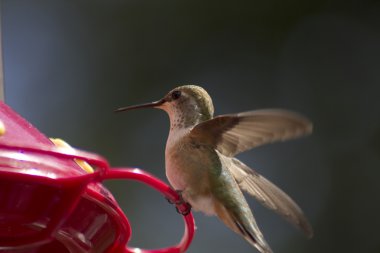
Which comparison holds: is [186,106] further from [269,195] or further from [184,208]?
[184,208]

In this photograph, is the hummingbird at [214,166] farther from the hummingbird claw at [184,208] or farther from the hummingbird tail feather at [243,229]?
the hummingbird claw at [184,208]

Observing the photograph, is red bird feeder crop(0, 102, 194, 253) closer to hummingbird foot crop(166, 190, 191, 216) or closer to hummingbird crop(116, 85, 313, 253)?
hummingbird foot crop(166, 190, 191, 216)

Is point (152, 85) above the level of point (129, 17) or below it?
below

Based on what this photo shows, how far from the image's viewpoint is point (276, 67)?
7.76 metres

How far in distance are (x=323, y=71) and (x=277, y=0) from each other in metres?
0.93

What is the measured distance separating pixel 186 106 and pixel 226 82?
4.23 m

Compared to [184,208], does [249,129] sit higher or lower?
higher

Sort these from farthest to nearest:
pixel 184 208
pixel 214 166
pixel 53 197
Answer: pixel 214 166, pixel 184 208, pixel 53 197

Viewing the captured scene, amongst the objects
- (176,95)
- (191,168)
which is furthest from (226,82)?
(191,168)

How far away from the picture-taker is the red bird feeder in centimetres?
212

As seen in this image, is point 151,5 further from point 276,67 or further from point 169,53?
point 276,67

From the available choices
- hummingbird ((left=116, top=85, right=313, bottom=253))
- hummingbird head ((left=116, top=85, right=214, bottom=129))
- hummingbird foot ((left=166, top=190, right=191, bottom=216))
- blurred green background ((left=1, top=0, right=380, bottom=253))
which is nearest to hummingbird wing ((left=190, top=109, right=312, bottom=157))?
hummingbird ((left=116, top=85, right=313, bottom=253))

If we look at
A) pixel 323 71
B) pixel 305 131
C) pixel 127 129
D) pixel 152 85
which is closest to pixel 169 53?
pixel 152 85

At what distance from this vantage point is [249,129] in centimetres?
296
